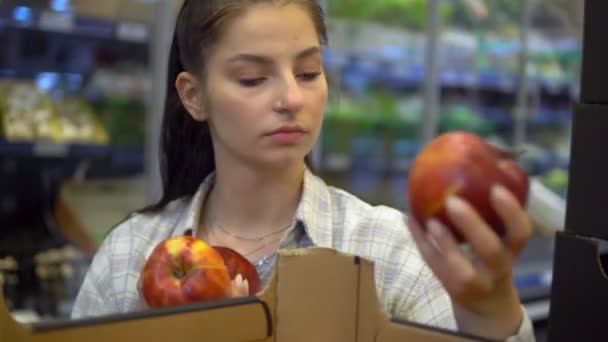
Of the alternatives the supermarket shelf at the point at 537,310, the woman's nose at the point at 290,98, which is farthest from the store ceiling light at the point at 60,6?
the supermarket shelf at the point at 537,310

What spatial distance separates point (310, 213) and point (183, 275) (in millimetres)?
357

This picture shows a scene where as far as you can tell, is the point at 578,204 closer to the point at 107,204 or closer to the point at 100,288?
the point at 100,288

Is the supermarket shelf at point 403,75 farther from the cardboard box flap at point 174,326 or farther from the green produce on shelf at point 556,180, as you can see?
the cardboard box flap at point 174,326

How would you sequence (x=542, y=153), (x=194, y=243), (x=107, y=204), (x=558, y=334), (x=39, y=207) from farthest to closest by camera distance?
(x=542, y=153), (x=107, y=204), (x=39, y=207), (x=194, y=243), (x=558, y=334)

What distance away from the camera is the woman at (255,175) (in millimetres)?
1274

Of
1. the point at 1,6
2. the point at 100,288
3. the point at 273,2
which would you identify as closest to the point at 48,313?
the point at 1,6

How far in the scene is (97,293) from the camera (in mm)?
1430

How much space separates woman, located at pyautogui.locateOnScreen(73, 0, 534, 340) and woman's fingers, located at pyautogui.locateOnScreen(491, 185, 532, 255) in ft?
1.56

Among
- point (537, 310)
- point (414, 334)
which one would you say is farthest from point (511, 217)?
point (537, 310)

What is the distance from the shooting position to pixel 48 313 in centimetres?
292

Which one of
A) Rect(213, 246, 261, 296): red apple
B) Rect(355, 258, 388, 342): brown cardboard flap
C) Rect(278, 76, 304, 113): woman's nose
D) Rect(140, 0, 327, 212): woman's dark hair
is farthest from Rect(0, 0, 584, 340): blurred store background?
Rect(355, 258, 388, 342): brown cardboard flap

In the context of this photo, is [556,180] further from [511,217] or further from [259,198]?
[511,217]

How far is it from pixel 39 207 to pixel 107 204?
33 cm

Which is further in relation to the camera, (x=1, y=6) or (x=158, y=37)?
(x=158, y=37)
